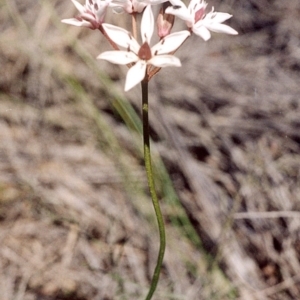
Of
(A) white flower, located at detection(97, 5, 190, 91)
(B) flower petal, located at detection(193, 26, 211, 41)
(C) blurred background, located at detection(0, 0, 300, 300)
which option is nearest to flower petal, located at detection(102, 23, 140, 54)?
(A) white flower, located at detection(97, 5, 190, 91)

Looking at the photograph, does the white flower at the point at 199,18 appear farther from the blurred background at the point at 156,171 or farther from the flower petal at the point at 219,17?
the blurred background at the point at 156,171

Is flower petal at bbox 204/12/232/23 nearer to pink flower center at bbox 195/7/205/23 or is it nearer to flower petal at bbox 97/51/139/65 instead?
pink flower center at bbox 195/7/205/23

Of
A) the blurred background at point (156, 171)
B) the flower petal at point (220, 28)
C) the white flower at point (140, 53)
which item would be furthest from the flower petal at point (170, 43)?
the blurred background at point (156, 171)

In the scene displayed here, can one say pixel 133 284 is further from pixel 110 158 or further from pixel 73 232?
pixel 110 158

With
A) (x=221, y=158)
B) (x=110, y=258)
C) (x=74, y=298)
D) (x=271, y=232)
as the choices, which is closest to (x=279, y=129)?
(x=221, y=158)

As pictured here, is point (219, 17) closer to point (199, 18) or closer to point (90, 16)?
point (199, 18)

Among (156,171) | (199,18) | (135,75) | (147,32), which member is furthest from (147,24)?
(156,171)

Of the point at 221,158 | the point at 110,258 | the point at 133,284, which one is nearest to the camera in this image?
the point at 133,284
